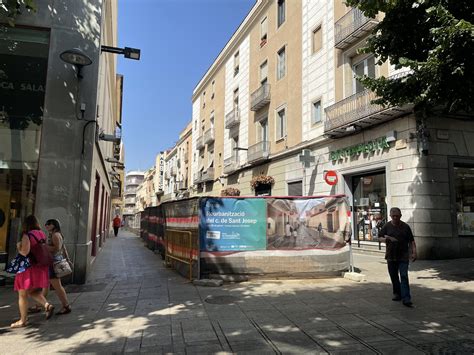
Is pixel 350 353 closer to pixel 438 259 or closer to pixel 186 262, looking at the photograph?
pixel 186 262

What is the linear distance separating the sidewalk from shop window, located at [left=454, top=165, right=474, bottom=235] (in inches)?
184

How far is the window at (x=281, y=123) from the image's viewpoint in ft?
72.6

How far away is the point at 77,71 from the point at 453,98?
8.26m

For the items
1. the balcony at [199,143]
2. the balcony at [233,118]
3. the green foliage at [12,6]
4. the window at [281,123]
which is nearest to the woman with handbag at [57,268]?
the green foliage at [12,6]

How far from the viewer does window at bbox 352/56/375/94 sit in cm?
1550

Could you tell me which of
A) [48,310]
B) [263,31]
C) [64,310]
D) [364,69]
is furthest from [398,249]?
[263,31]

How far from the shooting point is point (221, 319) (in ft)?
18.6

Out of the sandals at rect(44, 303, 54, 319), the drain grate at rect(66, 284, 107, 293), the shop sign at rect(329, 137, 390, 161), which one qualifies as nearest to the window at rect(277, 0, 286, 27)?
the shop sign at rect(329, 137, 390, 161)

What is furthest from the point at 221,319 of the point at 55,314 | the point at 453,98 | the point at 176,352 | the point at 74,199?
the point at 453,98

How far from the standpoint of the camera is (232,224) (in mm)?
8805

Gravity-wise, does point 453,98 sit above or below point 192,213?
above

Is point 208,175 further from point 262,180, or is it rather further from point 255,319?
point 255,319

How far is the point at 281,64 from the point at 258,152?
5.38m

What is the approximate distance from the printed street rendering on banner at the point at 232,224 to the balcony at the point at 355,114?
667 cm
